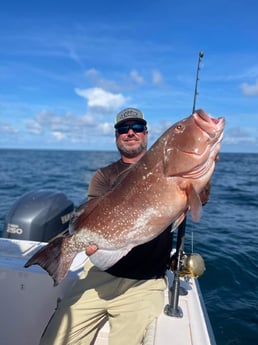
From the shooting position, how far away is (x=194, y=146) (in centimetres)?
253

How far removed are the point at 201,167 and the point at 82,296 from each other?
2.08m

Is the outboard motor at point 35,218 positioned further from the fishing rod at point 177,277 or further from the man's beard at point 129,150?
the fishing rod at point 177,277

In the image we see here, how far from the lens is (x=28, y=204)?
5.76 meters

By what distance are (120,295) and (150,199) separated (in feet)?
4.94

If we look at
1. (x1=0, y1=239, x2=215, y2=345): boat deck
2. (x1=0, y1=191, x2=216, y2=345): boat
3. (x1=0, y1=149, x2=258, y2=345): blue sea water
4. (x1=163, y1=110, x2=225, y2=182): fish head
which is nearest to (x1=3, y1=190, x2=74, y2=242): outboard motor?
(x1=0, y1=191, x2=216, y2=345): boat

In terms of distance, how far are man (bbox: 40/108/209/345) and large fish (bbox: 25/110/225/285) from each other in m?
0.65

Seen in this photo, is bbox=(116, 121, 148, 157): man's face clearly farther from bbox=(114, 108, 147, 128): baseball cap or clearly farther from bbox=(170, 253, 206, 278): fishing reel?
bbox=(170, 253, 206, 278): fishing reel

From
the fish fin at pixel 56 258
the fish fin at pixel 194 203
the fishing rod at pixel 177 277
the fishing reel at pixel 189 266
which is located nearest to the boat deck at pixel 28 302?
the fishing rod at pixel 177 277

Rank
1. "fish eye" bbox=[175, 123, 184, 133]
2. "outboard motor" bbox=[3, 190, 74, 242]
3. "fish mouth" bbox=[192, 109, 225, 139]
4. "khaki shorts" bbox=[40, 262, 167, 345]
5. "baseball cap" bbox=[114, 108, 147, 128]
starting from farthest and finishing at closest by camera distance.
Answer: "outboard motor" bbox=[3, 190, 74, 242], "baseball cap" bbox=[114, 108, 147, 128], "khaki shorts" bbox=[40, 262, 167, 345], "fish eye" bbox=[175, 123, 184, 133], "fish mouth" bbox=[192, 109, 225, 139]

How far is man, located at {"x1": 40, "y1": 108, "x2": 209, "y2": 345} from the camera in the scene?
3.35m

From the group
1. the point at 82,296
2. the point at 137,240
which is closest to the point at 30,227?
the point at 82,296

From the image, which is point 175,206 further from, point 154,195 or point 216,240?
point 216,240

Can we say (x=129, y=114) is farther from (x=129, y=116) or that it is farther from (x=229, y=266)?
(x=229, y=266)


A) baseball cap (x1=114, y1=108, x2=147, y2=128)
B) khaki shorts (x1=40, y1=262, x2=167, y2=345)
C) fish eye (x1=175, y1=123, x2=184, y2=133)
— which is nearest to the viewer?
fish eye (x1=175, y1=123, x2=184, y2=133)
